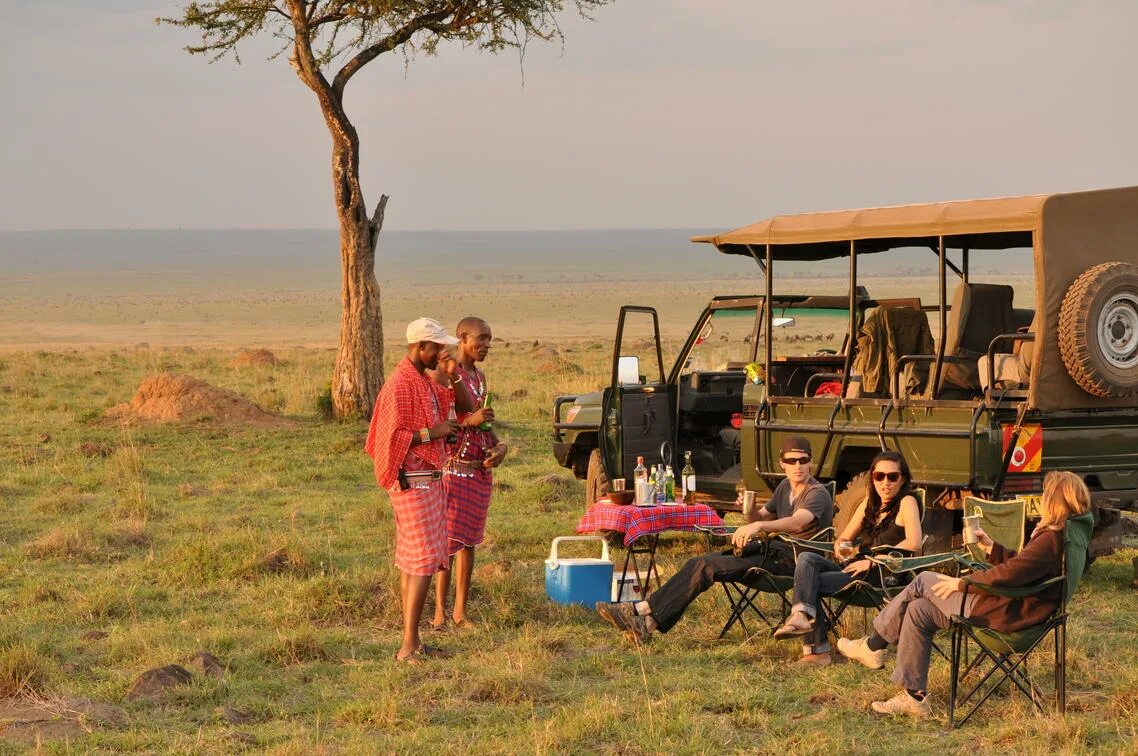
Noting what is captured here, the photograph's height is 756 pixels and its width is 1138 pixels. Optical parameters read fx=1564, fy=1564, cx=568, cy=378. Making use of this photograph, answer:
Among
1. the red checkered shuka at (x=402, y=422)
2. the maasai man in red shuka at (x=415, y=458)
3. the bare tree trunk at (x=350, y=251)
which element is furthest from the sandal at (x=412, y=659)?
the bare tree trunk at (x=350, y=251)

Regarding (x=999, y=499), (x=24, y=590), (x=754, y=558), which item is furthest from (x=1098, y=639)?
(x=24, y=590)

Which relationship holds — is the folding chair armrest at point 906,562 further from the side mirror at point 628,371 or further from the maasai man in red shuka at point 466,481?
the side mirror at point 628,371

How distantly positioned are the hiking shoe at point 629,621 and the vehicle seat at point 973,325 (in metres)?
2.80

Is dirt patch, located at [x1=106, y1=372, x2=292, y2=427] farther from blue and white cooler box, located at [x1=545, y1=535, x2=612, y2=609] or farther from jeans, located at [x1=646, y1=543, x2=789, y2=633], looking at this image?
jeans, located at [x1=646, y1=543, x2=789, y2=633]

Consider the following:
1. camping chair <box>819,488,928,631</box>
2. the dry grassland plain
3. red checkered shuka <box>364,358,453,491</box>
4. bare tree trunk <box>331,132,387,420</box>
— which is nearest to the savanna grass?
the dry grassland plain

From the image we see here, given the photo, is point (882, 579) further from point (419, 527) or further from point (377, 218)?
point (377, 218)

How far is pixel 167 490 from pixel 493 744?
857 cm

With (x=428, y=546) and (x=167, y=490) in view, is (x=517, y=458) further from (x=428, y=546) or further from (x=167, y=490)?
(x=428, y=546)

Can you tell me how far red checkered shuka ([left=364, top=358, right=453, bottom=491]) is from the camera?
25.4ft

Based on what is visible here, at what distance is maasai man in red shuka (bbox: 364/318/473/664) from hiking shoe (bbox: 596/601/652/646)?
914 mm

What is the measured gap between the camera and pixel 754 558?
7926mm

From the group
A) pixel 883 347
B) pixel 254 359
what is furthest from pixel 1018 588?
pixel 254 359

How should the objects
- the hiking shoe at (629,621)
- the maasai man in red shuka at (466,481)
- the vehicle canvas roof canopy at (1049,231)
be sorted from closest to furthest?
the hiking shoe at (629,621) < the maasai man in red shuka at (466,481) < the vehicle canvas roof canopy at (1049,231)

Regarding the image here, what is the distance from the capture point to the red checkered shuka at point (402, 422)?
7.74 metres
